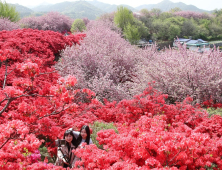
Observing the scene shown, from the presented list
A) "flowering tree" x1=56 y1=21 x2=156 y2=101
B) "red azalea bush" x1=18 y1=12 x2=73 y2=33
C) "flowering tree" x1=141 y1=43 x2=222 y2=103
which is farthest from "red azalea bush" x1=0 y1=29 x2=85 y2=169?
"red azalea bush" x1=18 y1=12 x2=73 y2=33

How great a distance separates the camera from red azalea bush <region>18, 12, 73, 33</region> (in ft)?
78.9

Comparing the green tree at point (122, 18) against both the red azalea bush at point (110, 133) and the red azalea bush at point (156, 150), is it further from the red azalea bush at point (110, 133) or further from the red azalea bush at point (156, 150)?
Answer: the red azalea bush at point (156, 150)

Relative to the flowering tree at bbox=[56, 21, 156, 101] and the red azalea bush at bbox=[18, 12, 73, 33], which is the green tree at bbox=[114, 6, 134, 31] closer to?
the red azalea bush at bbox=[18, 12, 73, 33]

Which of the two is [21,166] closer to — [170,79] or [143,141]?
[143,141]

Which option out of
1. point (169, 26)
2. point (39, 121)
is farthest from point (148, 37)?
point (39, 121)

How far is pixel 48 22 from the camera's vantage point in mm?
25625

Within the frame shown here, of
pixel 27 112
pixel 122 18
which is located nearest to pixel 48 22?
pixel 122 18

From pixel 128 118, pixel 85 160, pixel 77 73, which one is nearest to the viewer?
pixel 85 160

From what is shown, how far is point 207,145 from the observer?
8.84ft

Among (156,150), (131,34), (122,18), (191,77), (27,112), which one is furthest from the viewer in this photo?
(122,18)

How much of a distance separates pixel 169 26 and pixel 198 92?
27.7 metres

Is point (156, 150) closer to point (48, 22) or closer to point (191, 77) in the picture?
point (191, 77)

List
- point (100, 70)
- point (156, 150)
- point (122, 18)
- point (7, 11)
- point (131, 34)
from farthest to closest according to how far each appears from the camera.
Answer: point (122, 18) < point (7, 11) < point (131, 34) < point (100, 70) < point (156, 150)

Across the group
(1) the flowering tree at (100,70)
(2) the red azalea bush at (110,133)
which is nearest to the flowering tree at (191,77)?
(2) the red azalea bush at (110,133)
